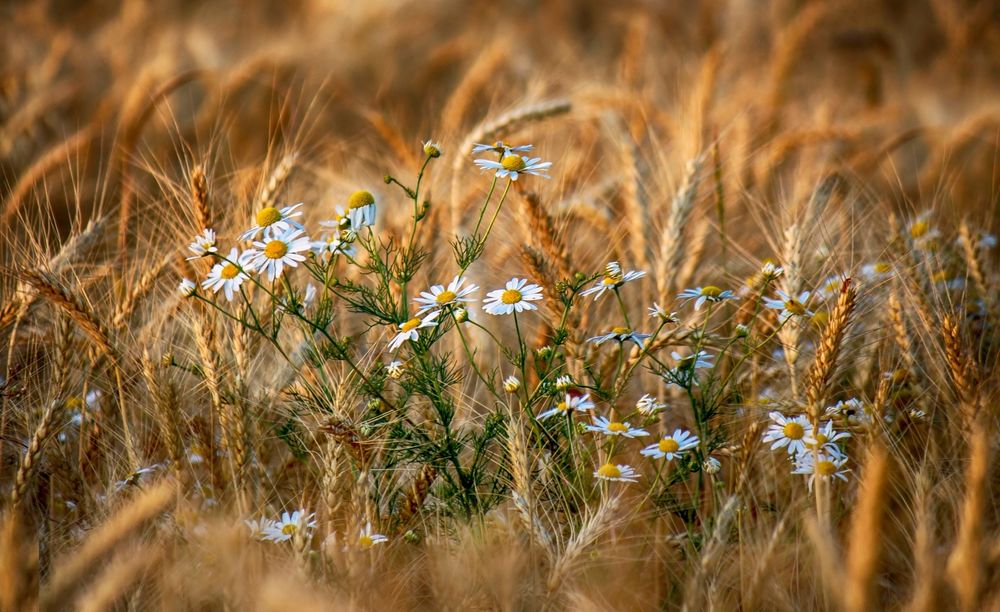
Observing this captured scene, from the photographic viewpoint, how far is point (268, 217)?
66.5 inches

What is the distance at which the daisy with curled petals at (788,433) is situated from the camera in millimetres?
1676

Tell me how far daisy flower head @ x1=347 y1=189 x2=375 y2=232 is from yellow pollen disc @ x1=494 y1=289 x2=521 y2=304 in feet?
0.97

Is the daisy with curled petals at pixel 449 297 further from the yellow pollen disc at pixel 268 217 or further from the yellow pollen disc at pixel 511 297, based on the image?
the yellow pollen disc at pixel 268 217

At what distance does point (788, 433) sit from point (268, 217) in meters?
1.15

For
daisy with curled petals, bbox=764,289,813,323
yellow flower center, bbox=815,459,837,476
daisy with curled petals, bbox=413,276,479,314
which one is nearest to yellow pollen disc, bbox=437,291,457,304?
daisy with curled petals, bbox=413,276,479,314

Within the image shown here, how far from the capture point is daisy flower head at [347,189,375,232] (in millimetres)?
1615

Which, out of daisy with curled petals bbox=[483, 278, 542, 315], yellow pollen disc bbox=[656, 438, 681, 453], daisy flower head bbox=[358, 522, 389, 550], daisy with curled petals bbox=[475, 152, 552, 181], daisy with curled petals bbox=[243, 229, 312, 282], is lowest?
daisy flower head bbox=[358, 522, 389, 550]

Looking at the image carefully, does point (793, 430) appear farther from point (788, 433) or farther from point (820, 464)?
point (820, 464)

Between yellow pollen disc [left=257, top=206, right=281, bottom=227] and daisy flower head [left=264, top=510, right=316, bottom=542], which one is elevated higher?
yellow pollen disc [left=257, top=206, right=281, bottom=227]

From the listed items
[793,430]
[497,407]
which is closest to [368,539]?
[497,407]

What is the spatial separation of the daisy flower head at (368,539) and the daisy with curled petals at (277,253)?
0.52 meters

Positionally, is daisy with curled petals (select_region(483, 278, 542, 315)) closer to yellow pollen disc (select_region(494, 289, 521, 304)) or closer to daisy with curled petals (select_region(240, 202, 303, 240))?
yellow pollen disc (select_region(494, 289, 521, 304))

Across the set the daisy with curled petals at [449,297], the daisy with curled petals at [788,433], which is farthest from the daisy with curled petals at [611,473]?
the daisy with curled petals at [449,297]

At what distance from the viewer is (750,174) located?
3629 mm
